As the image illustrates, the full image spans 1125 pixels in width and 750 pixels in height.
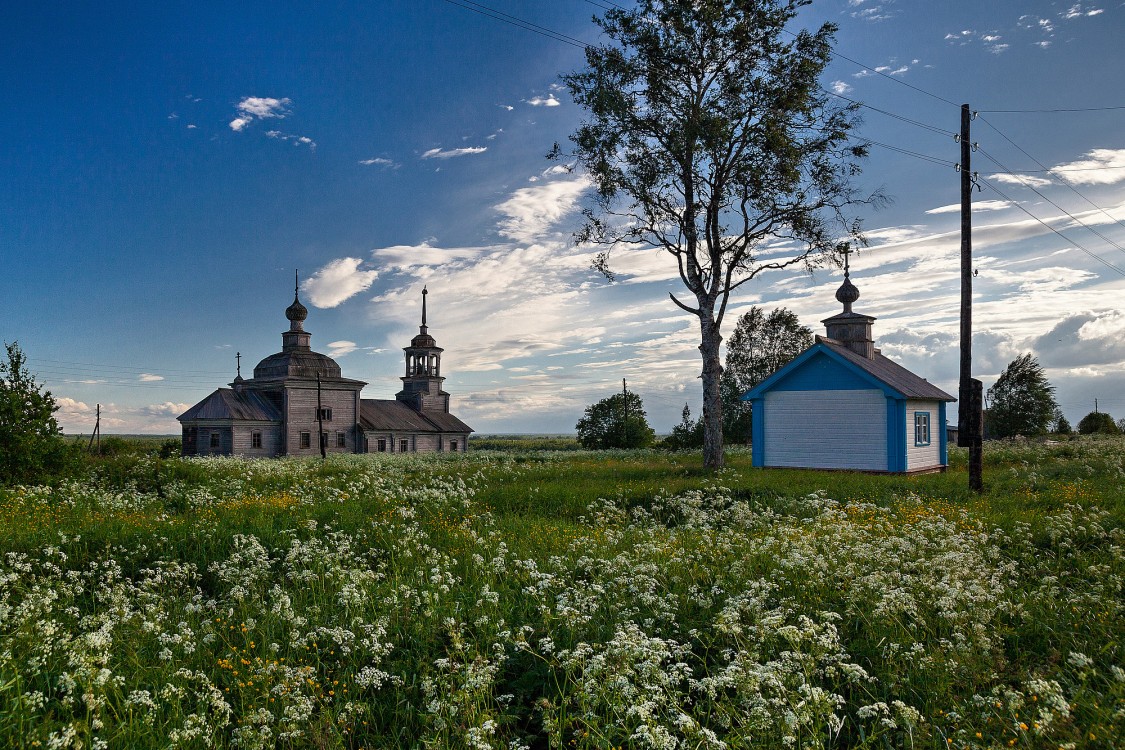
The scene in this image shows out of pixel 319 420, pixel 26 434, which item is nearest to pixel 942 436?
pixel 26 434

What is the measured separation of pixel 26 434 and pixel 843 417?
25904 mm

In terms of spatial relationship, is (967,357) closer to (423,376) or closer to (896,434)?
(896,434)

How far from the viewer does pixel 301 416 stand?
49344 mm

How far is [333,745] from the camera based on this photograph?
439 centimetres

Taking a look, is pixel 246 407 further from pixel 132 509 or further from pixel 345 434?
pixel 132 509

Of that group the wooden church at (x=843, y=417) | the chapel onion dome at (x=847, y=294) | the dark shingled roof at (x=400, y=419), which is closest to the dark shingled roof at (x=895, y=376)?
the wooden church at (x=843, y=417)

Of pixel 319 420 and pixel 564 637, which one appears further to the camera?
pixel 319 420

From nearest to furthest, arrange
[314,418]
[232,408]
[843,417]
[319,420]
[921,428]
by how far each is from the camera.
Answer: [843,417]
[921,428]
[232,408]
[319,420]
[314,418]

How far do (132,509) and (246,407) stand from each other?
118 ft

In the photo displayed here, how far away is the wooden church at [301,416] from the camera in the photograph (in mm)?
45938

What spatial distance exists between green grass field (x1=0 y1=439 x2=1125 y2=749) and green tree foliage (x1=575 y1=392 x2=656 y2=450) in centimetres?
3998

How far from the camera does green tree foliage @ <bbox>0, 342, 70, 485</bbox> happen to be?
17250 millimetres

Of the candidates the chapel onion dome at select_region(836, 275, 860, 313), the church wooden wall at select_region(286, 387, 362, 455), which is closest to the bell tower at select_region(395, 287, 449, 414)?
the church wooden wall at select_region(286, 387, 362, 455)

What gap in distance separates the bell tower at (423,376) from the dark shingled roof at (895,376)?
131ft
